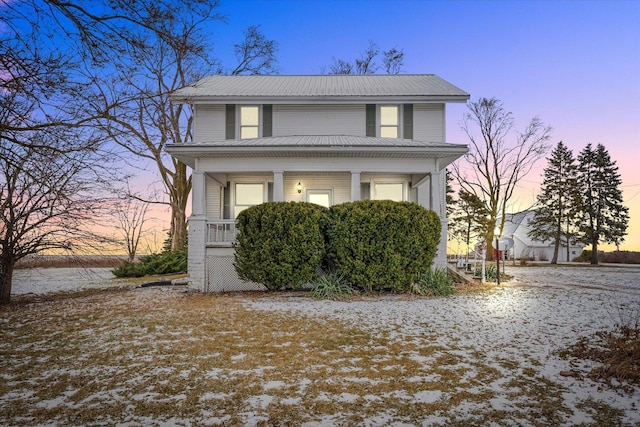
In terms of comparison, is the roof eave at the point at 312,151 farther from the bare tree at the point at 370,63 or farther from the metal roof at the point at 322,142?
the bare tree at the point at 370,63

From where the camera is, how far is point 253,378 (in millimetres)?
3781

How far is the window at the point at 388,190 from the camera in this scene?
13.8 meters

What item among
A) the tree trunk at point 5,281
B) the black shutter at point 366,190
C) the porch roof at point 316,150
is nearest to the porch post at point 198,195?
the porch roof at point 316,150

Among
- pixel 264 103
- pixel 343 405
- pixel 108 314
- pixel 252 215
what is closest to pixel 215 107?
pixel 264 103

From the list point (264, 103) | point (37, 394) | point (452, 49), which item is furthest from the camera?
point (452, 49)

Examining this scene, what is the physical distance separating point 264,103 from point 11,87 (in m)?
10.5

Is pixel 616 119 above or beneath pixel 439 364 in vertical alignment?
above

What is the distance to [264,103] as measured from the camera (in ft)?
45.3

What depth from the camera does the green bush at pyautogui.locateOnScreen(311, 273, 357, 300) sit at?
30.3 feet

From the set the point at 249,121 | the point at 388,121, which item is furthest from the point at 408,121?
the point at 249,121

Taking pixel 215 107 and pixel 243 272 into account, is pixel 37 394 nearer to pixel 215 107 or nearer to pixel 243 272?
pixel 243 272

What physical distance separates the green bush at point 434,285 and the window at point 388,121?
6004 millimetres

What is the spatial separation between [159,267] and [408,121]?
1237 centimetres

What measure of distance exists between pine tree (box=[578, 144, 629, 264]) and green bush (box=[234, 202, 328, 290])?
25898mm
